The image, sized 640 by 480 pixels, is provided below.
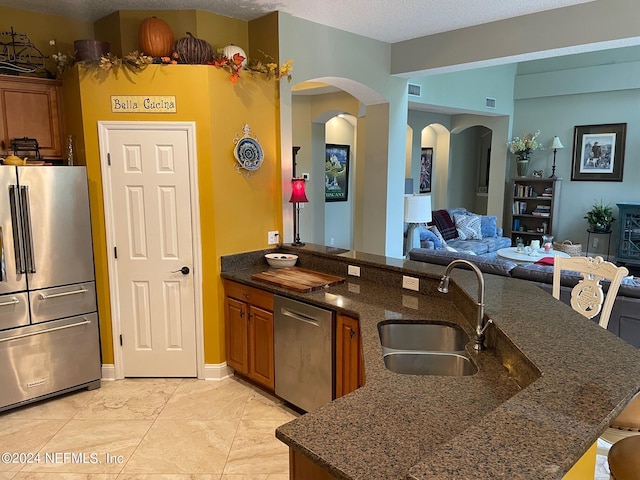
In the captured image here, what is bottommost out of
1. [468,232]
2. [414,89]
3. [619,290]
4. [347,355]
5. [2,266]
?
[347,355]

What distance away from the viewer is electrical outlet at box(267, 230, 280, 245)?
4.01 meters

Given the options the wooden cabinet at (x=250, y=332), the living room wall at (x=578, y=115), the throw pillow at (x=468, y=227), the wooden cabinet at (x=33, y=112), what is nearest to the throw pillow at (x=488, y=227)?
the throw pillow at (x=468, y=227)

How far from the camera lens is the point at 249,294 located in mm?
3510

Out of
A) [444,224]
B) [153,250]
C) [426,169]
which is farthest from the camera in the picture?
[426,169]

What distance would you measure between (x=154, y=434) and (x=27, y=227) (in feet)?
5.49

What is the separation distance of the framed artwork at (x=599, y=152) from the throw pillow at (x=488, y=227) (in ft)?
5.40

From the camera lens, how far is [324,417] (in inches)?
57.4

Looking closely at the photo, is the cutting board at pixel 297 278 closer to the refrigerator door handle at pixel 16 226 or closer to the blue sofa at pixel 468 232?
the refrigerator door handle at pixel 16 226

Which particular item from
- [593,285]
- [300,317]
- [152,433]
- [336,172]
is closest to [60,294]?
[152,433]

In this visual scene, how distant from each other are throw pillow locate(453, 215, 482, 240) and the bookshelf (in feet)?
3.99

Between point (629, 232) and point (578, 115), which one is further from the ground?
point (578, 115)

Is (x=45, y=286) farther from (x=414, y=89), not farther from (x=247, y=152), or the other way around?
(x=414, y=89)

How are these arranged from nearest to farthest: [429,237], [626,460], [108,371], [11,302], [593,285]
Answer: [626,460]
[593,285]
[11,302]
[108,371]
[429,237]

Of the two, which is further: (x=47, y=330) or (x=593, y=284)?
(x=47, y=330)
